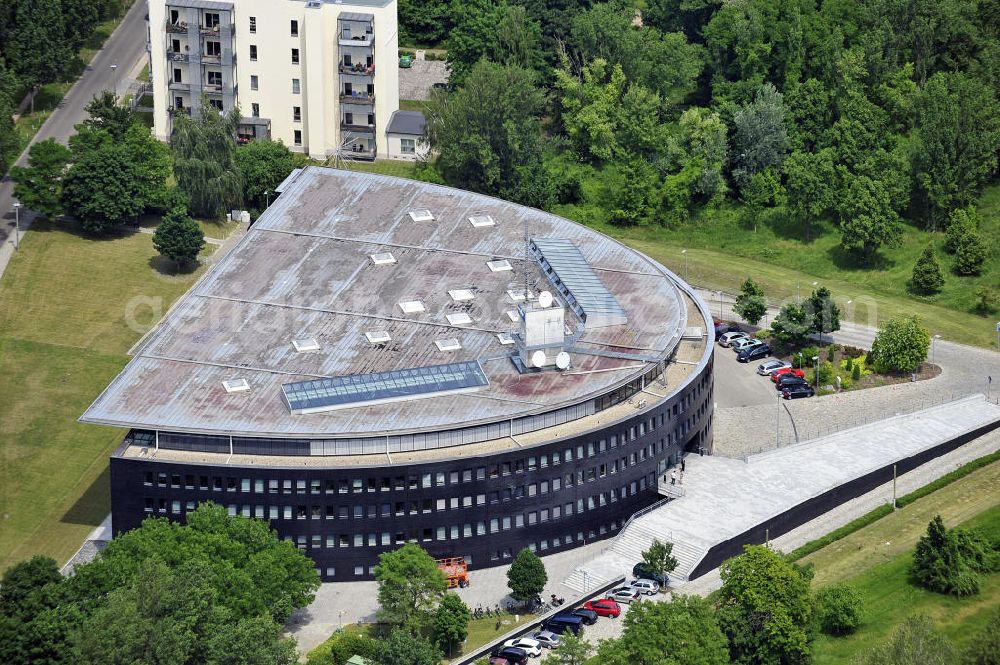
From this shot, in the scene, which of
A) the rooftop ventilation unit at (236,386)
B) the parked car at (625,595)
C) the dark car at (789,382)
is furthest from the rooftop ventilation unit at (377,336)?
the dark car at (789,382)

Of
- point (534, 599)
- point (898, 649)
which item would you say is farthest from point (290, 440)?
point (898, 649)

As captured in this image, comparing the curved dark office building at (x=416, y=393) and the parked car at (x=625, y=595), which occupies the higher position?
the curved dark office building at (x=416, y=393)

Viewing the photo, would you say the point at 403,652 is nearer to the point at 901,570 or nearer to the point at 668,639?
the point at 668,639

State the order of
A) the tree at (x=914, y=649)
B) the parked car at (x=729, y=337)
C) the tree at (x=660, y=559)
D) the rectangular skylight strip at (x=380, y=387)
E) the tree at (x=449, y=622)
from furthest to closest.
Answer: the parked car at (x=729, y=337), the rectangular skylight strip at (x=380, y=387), the tree at (x=660, y=559), the tree at (x=449, y=622), the tree at (x=914, y=649)

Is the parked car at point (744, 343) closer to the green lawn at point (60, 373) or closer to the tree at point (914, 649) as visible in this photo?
the green lawn at point (60, 373)

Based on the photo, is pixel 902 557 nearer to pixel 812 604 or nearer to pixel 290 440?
pixel 812 604

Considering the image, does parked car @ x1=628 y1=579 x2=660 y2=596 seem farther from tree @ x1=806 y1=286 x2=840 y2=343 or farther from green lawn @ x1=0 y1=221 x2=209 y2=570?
tree @ x1=806 y1=286 x2=840 y2=343

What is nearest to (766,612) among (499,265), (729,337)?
(499,265)
